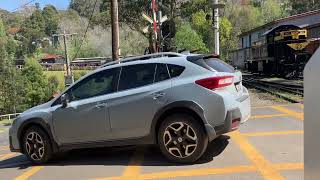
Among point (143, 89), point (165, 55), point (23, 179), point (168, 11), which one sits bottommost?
point (23, 179)

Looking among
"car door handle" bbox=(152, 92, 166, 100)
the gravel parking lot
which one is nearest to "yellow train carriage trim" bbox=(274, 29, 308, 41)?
the gravel parking lot

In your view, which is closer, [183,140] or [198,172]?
[198,172]

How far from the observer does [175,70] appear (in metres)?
7.88

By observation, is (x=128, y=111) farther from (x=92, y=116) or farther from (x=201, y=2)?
(x=201, y=2)

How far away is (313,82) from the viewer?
308cm

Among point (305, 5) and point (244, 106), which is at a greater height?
point (305, 5)

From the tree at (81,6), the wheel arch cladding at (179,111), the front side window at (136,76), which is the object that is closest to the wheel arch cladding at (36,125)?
the front side window at (136,76)

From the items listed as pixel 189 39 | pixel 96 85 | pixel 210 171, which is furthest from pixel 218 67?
pixel 189 39

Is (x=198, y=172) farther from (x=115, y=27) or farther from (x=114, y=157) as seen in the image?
(x=115, y=27)

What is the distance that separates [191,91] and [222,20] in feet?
257

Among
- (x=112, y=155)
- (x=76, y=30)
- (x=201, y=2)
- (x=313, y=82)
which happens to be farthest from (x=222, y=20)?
(x=313, y=82)

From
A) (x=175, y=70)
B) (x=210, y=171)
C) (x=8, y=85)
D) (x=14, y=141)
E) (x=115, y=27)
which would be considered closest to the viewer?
(x=210, y=171)

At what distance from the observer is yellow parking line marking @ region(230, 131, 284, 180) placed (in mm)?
6535

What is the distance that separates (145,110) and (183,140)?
2.51 feet
